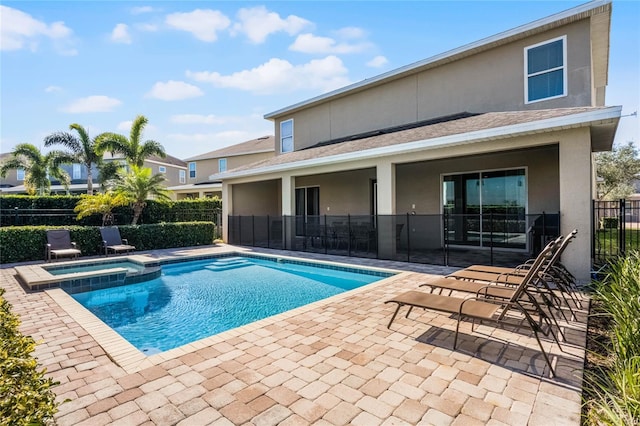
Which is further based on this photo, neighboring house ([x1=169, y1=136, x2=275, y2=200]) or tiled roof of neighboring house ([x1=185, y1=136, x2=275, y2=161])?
tiled roof of neighboring house ([x1=185, y1=136, x2=275, y2=161])

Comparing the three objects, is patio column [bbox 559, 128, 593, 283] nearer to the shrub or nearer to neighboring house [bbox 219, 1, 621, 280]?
neighboring house [bbox 219, 1, 621, 280]

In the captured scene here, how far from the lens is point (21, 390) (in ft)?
5.82

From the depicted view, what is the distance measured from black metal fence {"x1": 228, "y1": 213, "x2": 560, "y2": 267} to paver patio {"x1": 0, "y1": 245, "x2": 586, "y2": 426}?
4980 mm

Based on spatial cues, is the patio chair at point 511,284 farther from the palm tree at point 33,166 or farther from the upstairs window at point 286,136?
the palm tree at point 33,166

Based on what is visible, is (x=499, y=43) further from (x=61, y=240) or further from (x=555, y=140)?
(x=61, y=240)

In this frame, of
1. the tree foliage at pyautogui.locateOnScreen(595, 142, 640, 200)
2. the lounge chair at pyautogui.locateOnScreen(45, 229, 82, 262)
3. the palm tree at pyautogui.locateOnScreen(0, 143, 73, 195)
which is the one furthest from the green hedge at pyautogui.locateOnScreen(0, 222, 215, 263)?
the tree foliage at pyautogui.locateOnScreen(595, 142, 640, 200)

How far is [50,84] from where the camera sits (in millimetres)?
12430

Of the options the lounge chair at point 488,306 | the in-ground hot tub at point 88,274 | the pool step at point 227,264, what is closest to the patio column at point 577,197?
the lounge chair at point 488,306

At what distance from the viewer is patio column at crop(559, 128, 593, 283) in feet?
23.6

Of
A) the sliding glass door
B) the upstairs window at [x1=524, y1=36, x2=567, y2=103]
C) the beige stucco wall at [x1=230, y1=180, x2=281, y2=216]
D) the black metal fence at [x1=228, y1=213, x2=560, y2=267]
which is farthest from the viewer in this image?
the beige stucco wall at [x1=230, y1=180, x2=281, y2=216]

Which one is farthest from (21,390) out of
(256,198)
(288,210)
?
(256,198)

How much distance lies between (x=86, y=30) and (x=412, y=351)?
10984 mm

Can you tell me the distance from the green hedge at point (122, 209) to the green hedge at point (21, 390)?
583 inches

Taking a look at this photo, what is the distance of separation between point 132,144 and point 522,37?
20.0 metres
